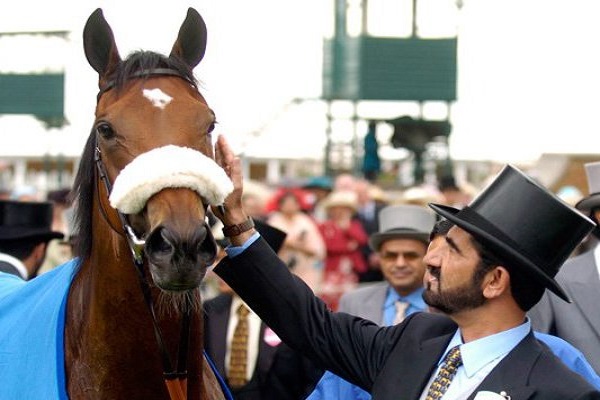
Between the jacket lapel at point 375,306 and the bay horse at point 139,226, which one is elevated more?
the bay horse at point 139,226

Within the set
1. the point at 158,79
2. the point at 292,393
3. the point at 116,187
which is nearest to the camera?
the point at 116,187

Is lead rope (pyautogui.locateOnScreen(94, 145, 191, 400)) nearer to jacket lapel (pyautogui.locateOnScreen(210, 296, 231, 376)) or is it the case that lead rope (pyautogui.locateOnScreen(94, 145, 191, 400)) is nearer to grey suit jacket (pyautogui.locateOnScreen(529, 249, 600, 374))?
grey suit jacket (pyautogui.locateOnScreen(529, 249, 600, 374))

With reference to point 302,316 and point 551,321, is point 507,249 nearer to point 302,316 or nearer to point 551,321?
point 302,316

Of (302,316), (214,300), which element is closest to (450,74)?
(214,300)

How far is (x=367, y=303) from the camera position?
7203mm

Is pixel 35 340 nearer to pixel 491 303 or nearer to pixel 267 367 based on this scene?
pixel 491 303

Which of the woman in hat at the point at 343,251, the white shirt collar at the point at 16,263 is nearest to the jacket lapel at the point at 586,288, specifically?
the white shirt collar at the point at 16,263

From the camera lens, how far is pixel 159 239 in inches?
145

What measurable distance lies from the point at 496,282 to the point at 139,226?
1225 mm

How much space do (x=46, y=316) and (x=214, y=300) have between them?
8.63ft

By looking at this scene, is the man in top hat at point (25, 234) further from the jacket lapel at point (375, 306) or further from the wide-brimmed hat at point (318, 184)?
the wide-brimmed hat at point (318, 184)

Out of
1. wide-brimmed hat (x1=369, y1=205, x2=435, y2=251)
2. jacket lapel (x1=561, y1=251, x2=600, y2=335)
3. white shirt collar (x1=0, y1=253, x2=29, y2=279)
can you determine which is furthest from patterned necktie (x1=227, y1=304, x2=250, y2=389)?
jacket lapel (x1=561, y1=251, x2=600, y2=335)

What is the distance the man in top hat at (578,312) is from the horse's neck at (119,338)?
2.09m

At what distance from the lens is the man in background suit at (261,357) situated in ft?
21.2
